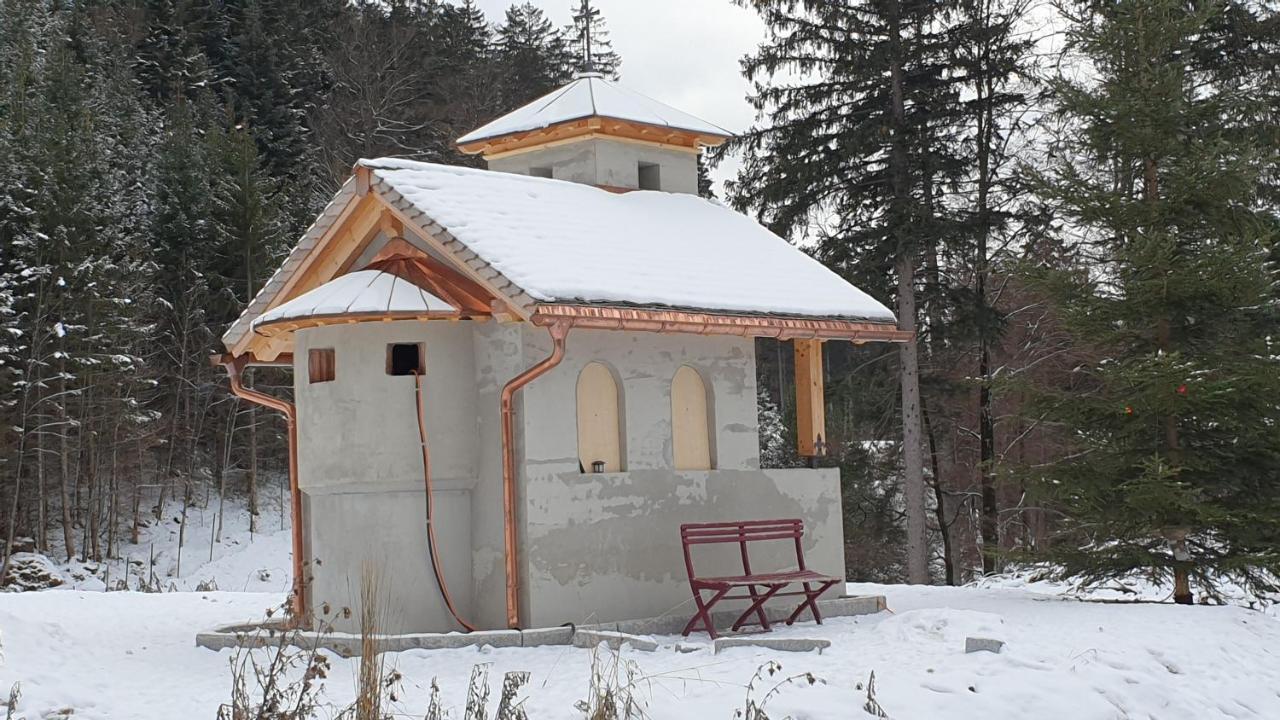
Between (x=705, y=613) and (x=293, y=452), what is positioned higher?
(x=293, y=452)

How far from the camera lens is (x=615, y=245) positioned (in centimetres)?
1387

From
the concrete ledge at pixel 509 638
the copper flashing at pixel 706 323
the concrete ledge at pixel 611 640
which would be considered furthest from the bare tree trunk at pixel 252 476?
the concrete ledge at pixel 611 640

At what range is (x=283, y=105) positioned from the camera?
44.8 meters

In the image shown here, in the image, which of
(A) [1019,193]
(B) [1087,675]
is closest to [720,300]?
(B) [1087,675]

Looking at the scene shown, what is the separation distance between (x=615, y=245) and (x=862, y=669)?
5407 mm

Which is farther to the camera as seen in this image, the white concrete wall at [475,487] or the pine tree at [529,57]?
the pine tree at [529,57]

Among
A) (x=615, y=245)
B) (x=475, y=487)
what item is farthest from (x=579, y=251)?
(x=475, y=487)

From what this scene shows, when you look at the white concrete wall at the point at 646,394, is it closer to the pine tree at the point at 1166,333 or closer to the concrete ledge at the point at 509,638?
the concrete ledge at the point at 509,638

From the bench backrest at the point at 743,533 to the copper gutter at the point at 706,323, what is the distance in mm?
1855

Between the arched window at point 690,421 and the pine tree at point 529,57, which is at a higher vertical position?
the pine tree at point 529,57

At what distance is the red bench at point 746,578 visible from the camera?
1223 cm

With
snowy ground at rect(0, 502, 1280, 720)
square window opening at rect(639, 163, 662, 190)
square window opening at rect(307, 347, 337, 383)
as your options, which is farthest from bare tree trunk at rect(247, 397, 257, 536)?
square window opening at rect(307, 347, 337, 383)

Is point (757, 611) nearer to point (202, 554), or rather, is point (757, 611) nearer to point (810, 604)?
point (810, 604)

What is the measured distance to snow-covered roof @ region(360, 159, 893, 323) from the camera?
12578 mm
